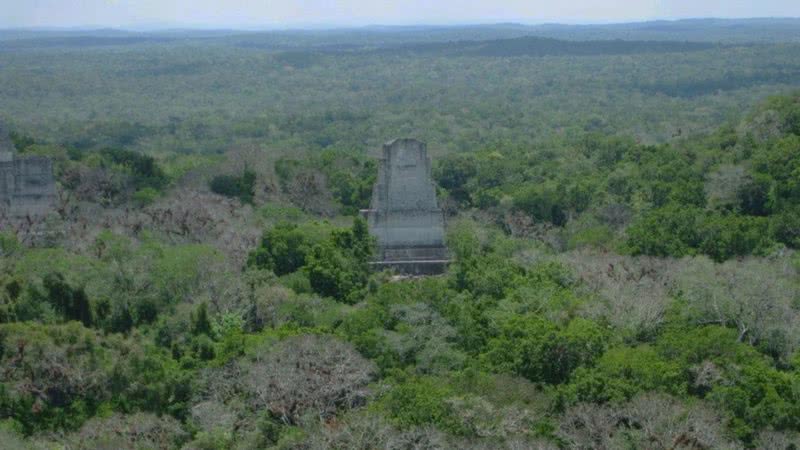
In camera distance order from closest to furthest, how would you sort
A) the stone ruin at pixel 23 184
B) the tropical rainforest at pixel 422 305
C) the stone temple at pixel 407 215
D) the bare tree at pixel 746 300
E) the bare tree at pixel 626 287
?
the tropical rainforest at pixel 422 305 < the bare tree at pixel 746 300 < the bare tree at pixel 626 287 < the stone temple at pixel 407 215 < the stone ruin at pixel 23 184

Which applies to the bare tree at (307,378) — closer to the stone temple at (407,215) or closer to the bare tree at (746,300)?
the bare tree at (746,300)

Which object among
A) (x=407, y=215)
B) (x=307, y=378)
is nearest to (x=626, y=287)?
(x=407, y=215)

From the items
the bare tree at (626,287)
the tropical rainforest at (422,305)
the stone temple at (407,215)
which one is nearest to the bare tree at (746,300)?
the tropical rainforest at (422,305)

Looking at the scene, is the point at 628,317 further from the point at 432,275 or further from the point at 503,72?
the point at 503,72

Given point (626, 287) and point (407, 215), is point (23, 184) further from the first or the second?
point (626, 287)

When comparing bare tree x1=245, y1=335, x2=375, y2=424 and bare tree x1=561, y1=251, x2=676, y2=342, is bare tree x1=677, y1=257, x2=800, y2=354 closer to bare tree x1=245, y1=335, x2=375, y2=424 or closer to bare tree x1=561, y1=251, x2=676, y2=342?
bare tree x1=561, y1=251, x2=676, y2=342

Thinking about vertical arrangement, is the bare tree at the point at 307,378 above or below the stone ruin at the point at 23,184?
below
